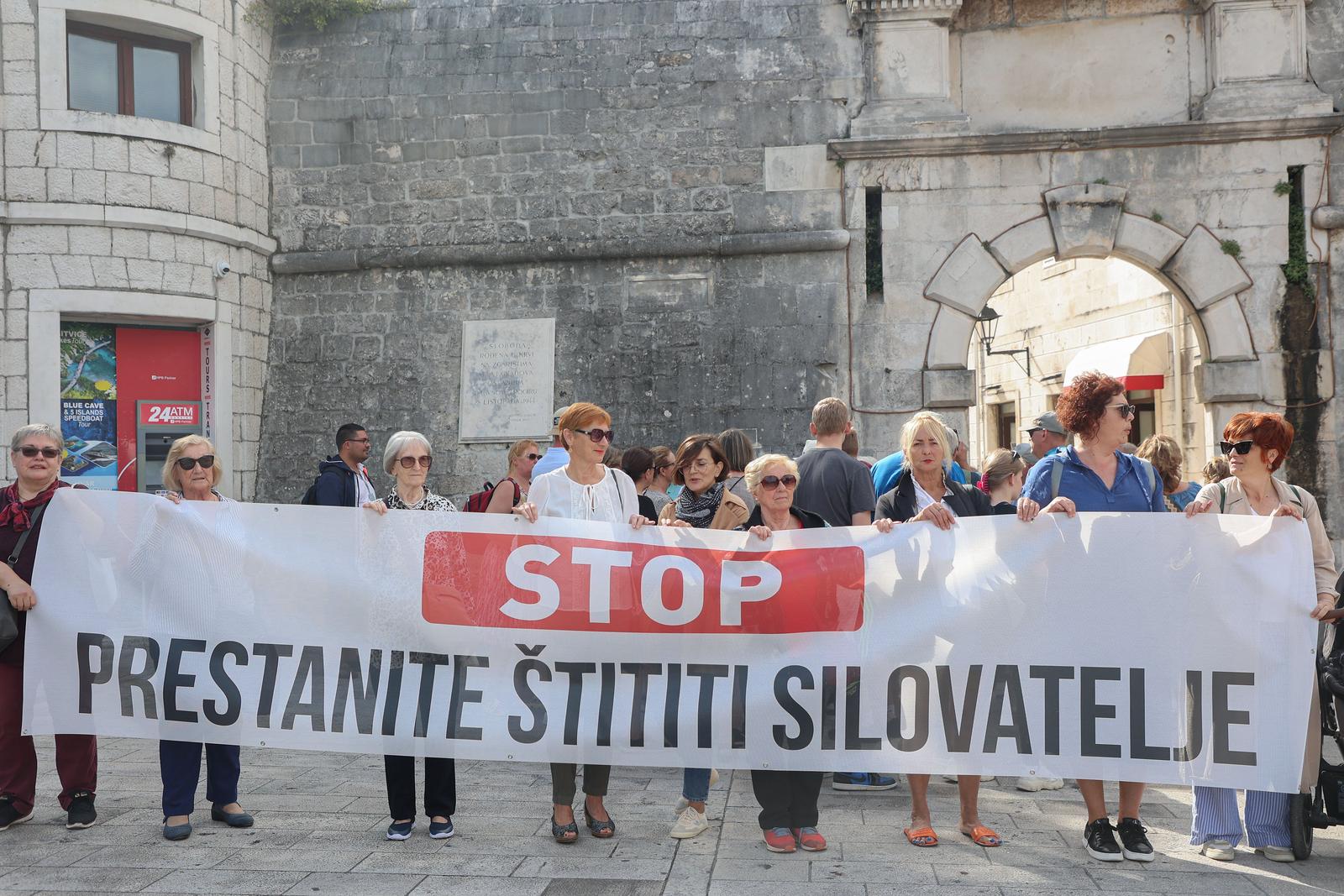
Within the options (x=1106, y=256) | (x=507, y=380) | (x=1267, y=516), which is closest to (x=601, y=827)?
(x=1267, y=516)

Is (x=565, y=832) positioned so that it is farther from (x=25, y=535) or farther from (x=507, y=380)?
(x=507, y=380)

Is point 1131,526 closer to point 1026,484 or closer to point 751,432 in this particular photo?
point 1026,484

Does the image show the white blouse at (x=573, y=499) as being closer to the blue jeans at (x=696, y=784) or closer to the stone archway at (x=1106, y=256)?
the blue jeans at (x=696, y=784)

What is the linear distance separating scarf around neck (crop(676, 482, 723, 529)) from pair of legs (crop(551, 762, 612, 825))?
1187 mm

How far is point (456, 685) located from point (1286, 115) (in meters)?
9.57

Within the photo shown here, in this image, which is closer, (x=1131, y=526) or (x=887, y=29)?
(x=1131, y=526)

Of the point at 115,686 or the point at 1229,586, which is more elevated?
the point at 1229,586

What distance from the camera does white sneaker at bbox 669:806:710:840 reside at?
485 cm

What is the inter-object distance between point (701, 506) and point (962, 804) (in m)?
1.75

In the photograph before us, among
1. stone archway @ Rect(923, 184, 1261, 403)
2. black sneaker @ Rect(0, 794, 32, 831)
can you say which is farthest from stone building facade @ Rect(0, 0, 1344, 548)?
black sneaker @ Rect(0, 794, 32, 831)

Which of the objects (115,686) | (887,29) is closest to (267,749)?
(115,686)

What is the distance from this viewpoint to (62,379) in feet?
34.3

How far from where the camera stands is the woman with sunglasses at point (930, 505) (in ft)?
15.6

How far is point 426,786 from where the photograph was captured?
492cm
